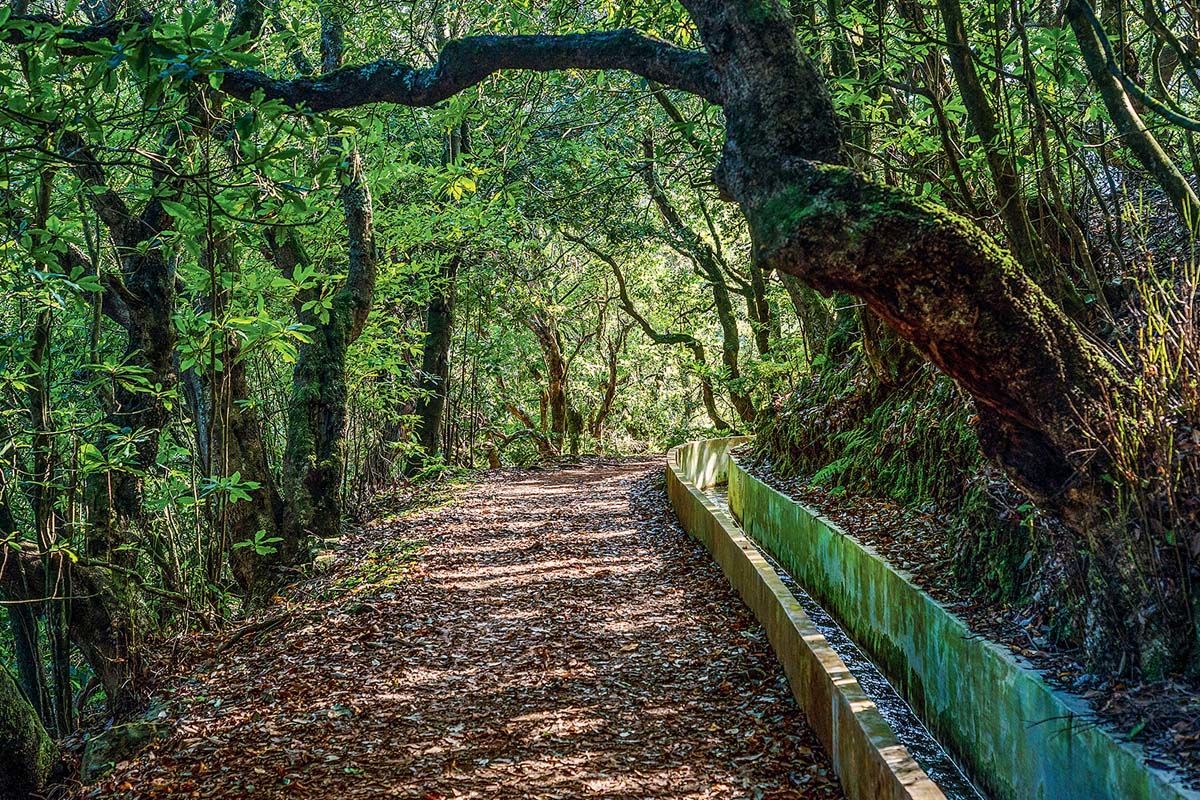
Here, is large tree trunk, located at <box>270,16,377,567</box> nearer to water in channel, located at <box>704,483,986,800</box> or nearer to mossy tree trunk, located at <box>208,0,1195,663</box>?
water in channel, located at <box>704,483,986,800</box>

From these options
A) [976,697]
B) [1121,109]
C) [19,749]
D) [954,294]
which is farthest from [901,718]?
[19,749]

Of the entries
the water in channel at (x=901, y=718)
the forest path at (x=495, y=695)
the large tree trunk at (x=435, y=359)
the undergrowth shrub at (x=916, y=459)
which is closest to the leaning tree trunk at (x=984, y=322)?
the undergrowth shrub at (x=916, y=459)

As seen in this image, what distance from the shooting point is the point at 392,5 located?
12.0 meters

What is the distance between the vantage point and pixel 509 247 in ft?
57.4

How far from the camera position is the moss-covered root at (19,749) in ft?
18.2

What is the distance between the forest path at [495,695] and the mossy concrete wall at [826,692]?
0.17 meters

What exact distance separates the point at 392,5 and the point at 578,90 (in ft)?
10.3

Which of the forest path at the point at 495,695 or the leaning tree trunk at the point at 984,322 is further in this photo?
the forest path at the point at 495,695

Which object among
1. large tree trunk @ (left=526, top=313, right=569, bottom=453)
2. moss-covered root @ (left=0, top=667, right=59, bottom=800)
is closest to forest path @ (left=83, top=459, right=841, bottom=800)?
moss-covered root @ (left=0, top=667, right=59, bottom=800)

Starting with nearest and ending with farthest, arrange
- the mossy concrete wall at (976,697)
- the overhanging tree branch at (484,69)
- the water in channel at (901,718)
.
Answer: the mossy concrete wall at (976,697)
the water in channel at (901,718)
the overhanging tree branch at (484,69)

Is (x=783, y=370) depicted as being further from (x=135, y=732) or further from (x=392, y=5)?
(x=135, y=732)

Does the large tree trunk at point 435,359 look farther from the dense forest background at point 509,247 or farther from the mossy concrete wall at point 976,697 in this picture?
the mossy concrete wall at point 976,697

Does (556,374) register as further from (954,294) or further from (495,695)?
(954,294)

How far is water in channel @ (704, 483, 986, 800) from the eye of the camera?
503 centimetres
